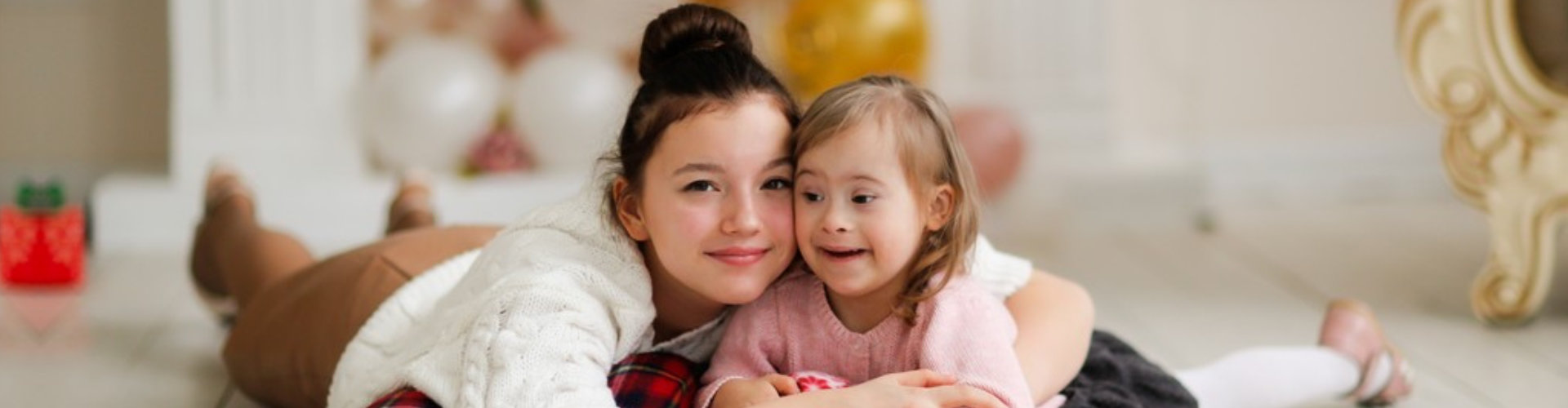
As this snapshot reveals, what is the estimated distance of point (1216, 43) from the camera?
3918 mm

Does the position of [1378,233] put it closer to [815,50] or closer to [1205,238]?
[1205,238]

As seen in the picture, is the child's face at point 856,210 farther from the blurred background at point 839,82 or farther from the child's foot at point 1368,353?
the blurred background at point 839,82

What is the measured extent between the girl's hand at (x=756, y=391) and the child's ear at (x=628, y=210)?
0.49 feet

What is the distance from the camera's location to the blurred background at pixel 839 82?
3336mm

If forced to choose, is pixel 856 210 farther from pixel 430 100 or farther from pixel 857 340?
pixel 430 100

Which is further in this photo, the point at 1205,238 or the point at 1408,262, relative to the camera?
the point at 1205,238

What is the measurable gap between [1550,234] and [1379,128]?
4.93 ft

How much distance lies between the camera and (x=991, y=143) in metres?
3.39

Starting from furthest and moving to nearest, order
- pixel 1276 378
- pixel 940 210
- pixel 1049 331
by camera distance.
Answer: pixel 1276 378 < pixel 1049 331 < pixel 940 210

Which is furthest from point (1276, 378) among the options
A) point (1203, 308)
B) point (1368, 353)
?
point (1203, 308)

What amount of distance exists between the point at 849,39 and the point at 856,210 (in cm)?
197

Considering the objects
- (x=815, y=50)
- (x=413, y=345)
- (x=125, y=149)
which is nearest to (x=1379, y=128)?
(x=815, y=50)

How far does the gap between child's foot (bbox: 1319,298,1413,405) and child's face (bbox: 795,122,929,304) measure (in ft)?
2.35

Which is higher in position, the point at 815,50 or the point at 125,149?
the point at 815,50
